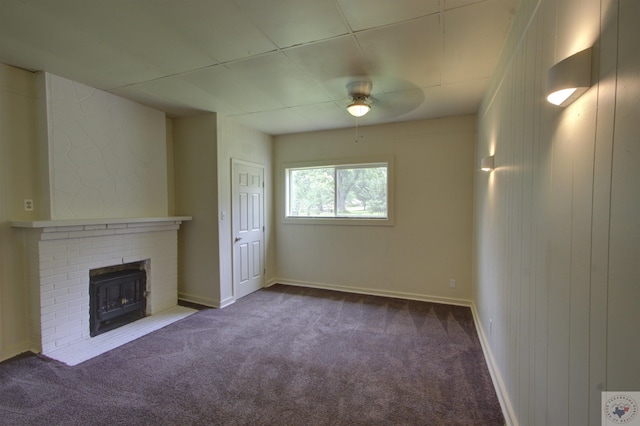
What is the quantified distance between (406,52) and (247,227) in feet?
10.7

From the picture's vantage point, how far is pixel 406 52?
231cm

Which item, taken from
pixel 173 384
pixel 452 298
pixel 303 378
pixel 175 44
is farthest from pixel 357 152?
pixel 173 384

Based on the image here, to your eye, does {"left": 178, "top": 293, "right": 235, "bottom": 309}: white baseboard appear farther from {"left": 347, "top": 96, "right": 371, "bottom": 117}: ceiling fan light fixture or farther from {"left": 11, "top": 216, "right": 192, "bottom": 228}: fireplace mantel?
{"left": 347, "top": 96, "right": 371, "bottom": 117}: ceiling fan light fixture

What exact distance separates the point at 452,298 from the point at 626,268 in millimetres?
3584

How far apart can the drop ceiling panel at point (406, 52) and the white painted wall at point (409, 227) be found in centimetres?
133

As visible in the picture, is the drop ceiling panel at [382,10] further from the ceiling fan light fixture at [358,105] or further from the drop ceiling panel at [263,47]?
the ceiling fan light fixture at [358,105]

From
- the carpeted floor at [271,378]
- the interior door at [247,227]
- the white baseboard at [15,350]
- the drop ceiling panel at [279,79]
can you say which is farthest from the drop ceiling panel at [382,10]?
the white baseboard at [15,350]

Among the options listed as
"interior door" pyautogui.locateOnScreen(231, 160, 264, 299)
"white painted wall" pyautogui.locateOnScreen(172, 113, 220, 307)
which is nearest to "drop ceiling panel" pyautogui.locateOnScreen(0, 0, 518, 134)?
"white painted wall" pyautogui.locateOnScreen(172, 113, 220, 307)

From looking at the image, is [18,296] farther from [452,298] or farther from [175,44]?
[452,298]

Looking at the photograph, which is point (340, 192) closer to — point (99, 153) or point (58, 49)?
point (99, 153)

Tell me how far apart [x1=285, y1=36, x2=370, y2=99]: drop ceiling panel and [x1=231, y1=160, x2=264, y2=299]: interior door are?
2.03 m

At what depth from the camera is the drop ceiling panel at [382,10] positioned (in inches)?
68.4

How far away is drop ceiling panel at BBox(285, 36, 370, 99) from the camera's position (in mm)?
2219

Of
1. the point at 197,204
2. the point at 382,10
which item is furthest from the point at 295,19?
the point at 197,204
